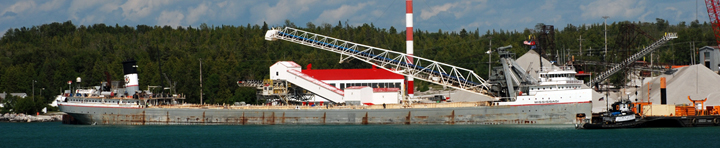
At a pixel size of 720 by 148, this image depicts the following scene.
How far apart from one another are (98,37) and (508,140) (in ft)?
377

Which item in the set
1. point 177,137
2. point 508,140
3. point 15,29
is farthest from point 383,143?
point 15,29

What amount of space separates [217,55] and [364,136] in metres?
59.4

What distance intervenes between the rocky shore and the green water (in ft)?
64.2

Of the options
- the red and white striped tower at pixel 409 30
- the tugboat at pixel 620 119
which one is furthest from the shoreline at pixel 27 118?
the tugboat at pixel 620 119

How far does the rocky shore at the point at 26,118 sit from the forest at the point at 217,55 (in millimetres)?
5171

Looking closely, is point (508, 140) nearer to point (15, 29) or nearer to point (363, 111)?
point (363, 111)

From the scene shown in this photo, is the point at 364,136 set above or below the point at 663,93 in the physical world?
below

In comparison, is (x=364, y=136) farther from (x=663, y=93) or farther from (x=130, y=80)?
(x=663, y=93)

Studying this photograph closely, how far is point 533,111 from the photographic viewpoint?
57.4 m

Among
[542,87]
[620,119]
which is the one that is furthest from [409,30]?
[620,119]

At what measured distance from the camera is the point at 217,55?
10650cm

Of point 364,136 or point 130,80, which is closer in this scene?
point 364,136

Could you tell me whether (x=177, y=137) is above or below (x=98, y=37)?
below

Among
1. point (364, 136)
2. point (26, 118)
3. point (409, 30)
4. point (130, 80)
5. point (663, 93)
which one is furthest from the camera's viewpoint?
point (26, 118)
